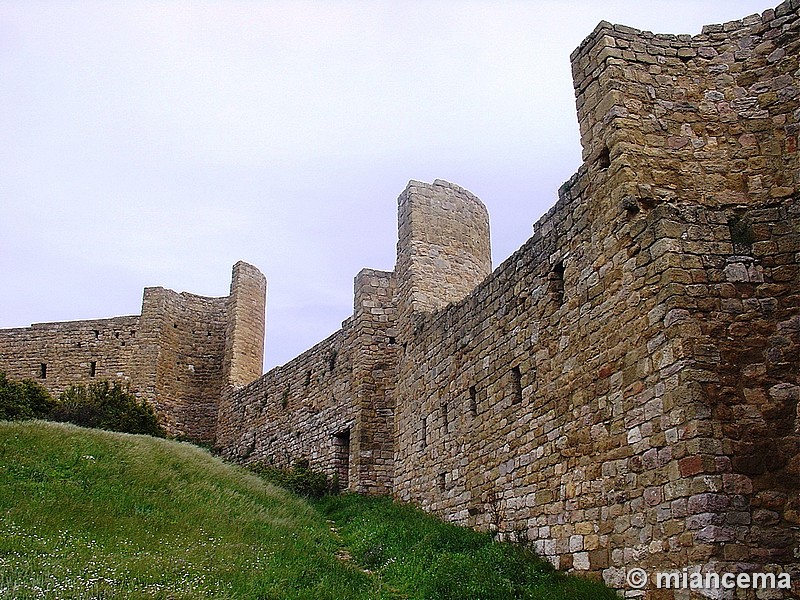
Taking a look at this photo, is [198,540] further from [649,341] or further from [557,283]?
[649,341]

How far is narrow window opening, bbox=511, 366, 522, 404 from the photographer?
11250 millimetres

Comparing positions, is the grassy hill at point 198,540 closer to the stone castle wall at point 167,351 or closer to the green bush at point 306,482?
the green bush at point 306,482

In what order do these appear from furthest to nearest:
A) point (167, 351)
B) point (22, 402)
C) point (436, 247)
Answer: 1. point (167, 351)
2. point (22, 402)
3. point (436, 247)

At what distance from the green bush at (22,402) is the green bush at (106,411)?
1.14 feet

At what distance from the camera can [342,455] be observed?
17.9m

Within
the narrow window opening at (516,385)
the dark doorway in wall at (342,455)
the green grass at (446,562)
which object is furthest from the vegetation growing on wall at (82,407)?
the narrow window opening at (516,385)

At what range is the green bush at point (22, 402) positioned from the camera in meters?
18.5

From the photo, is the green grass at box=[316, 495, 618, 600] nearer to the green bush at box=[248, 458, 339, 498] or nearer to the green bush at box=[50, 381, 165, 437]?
the green bush at box=[248, 458, 339, 498]

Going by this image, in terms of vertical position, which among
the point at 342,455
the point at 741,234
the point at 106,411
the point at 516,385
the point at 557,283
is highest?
the point at 106,411

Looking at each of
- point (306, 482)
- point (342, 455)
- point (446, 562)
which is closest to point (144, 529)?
point (446, 562)

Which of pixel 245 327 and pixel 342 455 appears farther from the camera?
pixel 245 327

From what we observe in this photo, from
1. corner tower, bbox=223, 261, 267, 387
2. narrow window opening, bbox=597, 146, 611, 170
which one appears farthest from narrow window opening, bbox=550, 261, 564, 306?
corner tower, bbox=223, 261, 267, 387

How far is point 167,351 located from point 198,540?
17419 mm

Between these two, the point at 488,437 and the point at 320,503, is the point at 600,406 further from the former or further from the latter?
the point at 320,503
